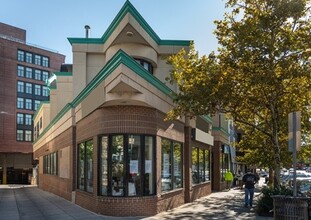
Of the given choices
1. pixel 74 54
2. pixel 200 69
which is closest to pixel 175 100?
pixel 200 69

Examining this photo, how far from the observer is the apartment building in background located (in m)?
71.3

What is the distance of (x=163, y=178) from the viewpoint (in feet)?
51.1

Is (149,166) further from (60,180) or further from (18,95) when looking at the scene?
(18,95)

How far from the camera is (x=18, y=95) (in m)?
73.7

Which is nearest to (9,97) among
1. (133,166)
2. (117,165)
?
(117,165)

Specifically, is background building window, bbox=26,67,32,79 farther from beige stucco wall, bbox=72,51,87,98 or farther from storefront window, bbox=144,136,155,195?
storefront window, bbox=144,136,155,195

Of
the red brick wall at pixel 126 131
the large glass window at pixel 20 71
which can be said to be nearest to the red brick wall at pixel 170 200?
the red brick wall at pixel 126 131

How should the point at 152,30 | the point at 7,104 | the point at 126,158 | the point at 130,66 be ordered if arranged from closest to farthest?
1. the point at 130,66
2. the point at 126,158
3. the point at 152,30
4. the point at 7,104

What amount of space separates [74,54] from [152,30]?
397 cm

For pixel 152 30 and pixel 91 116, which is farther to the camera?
pixel 152 30

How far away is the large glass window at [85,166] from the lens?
16031mm

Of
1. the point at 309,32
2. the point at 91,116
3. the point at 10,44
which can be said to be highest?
the point at 10,44

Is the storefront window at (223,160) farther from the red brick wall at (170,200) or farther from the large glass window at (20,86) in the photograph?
the large glass window at (20,86)

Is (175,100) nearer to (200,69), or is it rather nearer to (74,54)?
(200,69)
